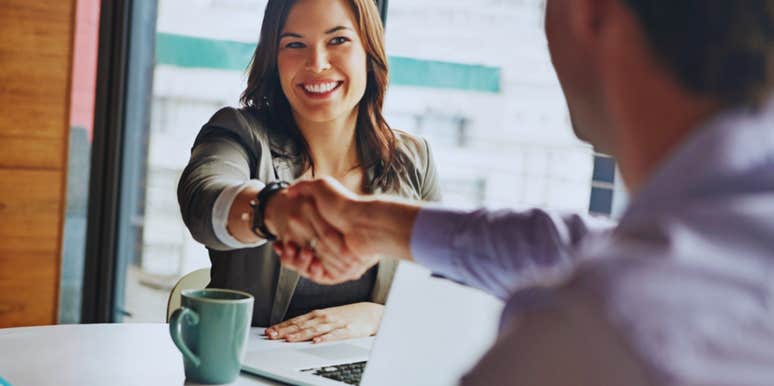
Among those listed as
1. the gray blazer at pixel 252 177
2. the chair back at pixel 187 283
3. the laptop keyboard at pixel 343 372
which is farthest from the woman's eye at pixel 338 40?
the laptop keyboard at pixel 343 372

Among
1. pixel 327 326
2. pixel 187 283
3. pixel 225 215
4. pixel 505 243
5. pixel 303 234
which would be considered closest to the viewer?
pixel 505 243

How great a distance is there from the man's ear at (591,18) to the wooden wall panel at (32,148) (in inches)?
114

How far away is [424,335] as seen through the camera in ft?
3.44

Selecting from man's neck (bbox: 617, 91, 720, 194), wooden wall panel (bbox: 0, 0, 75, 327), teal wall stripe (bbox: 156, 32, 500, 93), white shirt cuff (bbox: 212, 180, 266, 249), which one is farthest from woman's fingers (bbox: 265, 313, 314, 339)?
wooden wall panel (bbox: 0, 0, 75, 327)

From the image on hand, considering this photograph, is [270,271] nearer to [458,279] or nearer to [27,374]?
[27,374]

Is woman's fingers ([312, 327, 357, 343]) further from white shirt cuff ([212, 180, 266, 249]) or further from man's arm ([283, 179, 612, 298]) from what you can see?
man's arm ([283, 179, 612, 298])

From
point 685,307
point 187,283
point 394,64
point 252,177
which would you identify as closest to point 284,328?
point 187,283

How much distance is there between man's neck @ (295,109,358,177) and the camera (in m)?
2.09

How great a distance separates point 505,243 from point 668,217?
1.53 feet

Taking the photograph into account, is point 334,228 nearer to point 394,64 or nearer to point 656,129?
point 656,129

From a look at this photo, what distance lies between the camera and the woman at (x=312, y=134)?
183 cm

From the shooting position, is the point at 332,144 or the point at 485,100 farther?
the point at 485,100

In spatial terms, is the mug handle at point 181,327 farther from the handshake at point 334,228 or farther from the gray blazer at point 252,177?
the gray blazer at point 252,177

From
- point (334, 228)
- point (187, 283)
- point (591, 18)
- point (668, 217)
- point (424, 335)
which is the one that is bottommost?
point (187, 283)
